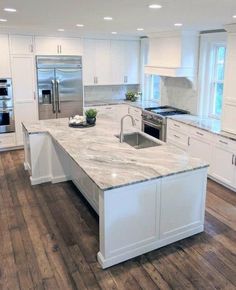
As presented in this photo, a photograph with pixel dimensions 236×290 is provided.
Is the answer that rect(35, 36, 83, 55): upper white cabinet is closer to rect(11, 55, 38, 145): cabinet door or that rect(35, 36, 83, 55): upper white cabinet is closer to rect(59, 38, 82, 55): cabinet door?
rect(59, 38, 82, 55): cabinet door

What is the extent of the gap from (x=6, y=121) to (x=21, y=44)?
163 centimetres

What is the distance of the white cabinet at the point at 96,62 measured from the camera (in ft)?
22.5

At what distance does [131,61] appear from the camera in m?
7.41

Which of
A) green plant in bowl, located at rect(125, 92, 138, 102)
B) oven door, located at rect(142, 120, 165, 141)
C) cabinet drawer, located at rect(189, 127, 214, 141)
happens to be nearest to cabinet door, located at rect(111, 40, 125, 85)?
green plant in bowl, located at rect(125, 92, 138, 102)

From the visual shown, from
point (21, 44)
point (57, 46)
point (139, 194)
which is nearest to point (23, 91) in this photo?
point (21, 44)

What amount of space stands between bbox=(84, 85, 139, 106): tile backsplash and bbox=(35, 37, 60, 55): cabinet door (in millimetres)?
1323

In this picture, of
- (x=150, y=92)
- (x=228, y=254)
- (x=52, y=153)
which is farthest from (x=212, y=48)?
(x=228, y=254)

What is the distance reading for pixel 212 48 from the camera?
215 inches

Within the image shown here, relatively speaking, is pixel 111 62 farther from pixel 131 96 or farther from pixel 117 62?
pixel 131 96

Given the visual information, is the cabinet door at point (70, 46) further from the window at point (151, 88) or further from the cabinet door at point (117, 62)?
the window at point (151, 88)

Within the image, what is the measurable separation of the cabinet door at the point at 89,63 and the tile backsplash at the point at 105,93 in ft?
1.45

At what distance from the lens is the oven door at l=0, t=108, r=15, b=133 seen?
631 cm

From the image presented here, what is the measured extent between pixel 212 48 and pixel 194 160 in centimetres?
302

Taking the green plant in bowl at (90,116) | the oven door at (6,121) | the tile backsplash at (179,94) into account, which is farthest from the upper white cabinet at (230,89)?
the oven door at (6,121)
